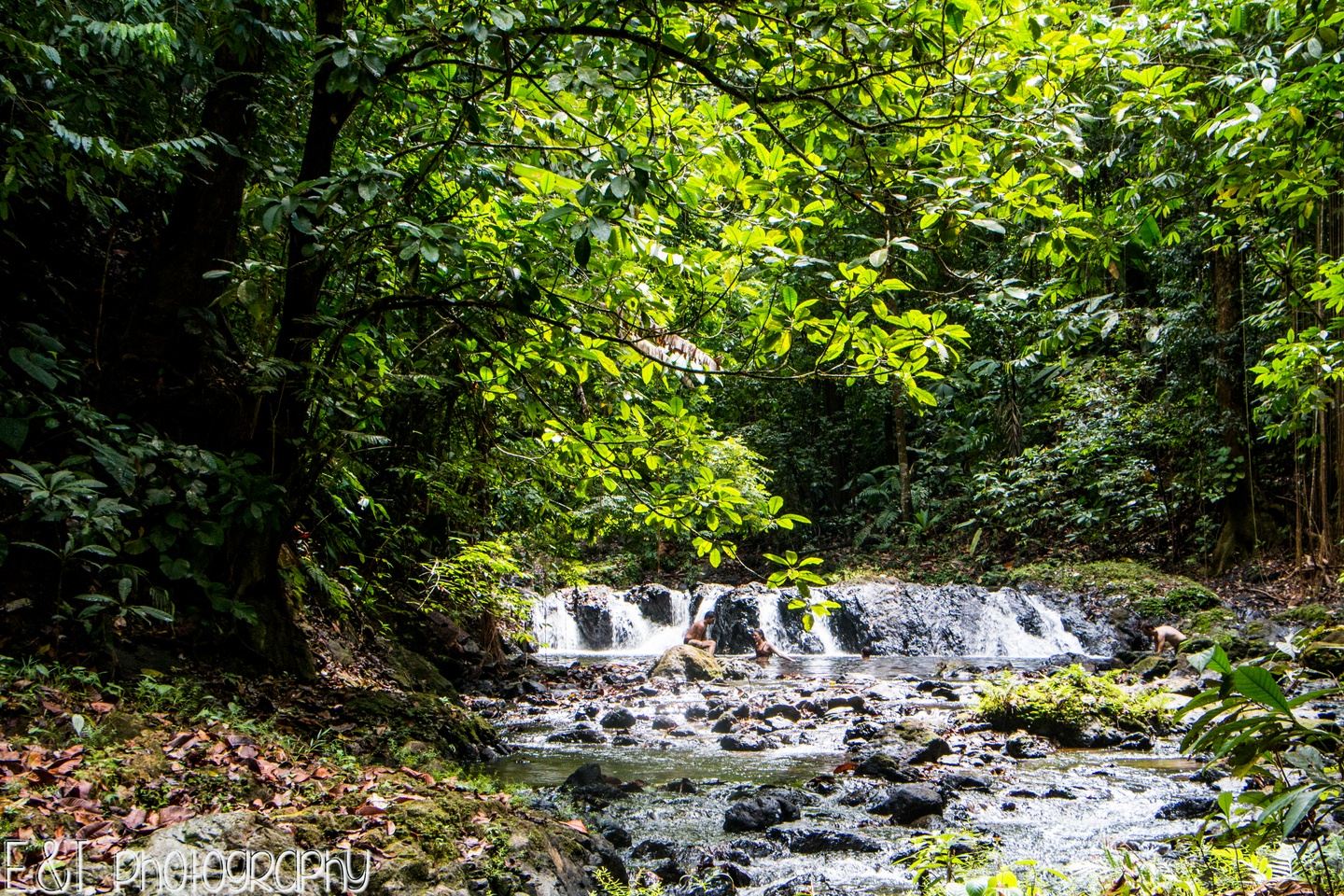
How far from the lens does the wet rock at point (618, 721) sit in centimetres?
807

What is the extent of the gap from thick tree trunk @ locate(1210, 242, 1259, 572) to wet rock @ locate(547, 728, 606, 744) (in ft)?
37.5

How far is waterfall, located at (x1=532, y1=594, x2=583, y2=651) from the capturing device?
15.1 m

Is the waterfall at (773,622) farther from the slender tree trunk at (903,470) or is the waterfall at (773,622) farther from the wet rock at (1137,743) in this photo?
the wet rock at (1137,743)

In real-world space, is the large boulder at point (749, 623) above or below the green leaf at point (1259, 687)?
below

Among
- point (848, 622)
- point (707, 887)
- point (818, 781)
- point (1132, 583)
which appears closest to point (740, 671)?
point (848, 622)

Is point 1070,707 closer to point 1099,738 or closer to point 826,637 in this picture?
point 1099,738

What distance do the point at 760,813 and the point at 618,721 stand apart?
10.9ft

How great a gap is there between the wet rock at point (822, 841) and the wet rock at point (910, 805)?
40 centimetres

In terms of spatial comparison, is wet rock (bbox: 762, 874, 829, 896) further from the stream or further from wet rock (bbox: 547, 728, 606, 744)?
wet rock (bbox: 547, 728, 606, 744)

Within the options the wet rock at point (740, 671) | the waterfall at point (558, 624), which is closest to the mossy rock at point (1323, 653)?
the wet rock at point (740, 671)

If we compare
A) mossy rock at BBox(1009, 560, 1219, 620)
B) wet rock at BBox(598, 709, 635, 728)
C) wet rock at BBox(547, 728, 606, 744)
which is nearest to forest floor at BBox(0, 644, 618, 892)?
wet rock at BBox(547, 728, 606, 744)

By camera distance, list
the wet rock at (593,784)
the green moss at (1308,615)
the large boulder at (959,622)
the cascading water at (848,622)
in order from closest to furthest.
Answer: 1. the wet rock at (593,784)
2. the green moss at (1308,615)
3. the large boulder at (959,622)
4. the cascading water at (848,622)

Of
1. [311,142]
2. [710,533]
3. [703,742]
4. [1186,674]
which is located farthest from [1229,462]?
[311,142]

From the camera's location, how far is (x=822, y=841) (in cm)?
460
